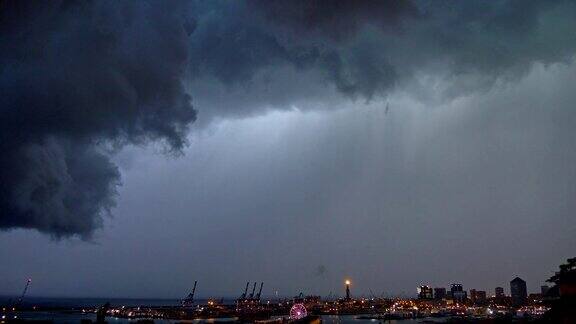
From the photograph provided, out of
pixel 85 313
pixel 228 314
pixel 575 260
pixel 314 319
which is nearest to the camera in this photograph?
pixel 575 260

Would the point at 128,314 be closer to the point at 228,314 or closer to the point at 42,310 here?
the point at 228,314

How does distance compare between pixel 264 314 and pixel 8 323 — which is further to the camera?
pixel 264 314

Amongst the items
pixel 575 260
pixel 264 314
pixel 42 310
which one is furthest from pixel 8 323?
pixel 42 310

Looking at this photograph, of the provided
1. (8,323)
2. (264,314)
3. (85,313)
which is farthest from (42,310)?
(8,323)

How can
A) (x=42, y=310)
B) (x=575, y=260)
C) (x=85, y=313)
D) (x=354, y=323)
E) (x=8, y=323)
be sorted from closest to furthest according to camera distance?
(x=575, y=260) < (x=8, y=323) < (x=354, y=323) < (x=85, y=313) < (x=42, y=310)

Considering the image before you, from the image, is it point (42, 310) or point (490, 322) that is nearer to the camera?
point (490, 322)

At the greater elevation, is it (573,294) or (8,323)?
(573,294)

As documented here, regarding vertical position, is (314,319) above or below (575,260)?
below

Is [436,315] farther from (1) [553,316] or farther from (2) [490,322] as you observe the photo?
(1) [553,316]

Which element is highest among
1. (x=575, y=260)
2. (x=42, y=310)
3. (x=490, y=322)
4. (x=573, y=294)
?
(x=575, y=260)
